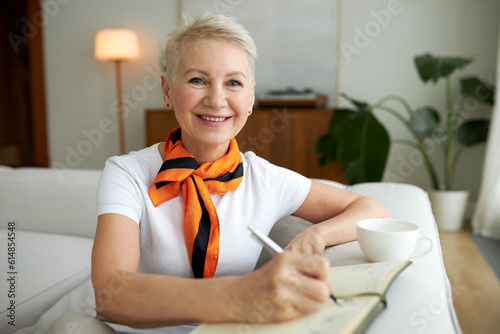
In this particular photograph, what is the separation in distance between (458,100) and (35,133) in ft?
14.1

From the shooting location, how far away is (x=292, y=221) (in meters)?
1.35

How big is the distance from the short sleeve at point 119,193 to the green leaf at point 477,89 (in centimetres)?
305

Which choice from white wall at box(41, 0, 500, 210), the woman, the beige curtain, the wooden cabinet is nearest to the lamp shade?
white wall at box(41, 0, 500, 210)

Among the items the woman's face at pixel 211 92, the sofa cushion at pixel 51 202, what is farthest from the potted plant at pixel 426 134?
the woman's face at pixel 211 92

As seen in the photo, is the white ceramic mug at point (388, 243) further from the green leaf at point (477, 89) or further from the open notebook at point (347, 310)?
the green leaf at point (477, 89)

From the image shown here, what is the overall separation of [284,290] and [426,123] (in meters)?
3.04

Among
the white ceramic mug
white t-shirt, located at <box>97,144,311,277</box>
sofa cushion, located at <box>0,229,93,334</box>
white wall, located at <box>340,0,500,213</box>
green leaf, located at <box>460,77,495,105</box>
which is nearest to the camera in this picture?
the white ceramic mug

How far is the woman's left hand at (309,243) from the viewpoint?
974 millimetres

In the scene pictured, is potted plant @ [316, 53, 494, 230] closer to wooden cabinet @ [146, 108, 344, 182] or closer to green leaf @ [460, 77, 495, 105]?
green leaf @ [460, 77, 495, 105]

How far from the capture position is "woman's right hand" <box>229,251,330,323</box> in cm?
67

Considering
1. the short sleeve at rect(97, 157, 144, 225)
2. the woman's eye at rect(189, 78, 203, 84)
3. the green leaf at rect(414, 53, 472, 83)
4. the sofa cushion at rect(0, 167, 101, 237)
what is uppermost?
the green leaf at rect(414, 53, 472, 83)

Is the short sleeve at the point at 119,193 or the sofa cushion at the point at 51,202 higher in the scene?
the short sleeve at the point at 119,193

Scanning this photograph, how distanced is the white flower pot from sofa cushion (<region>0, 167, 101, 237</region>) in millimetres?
2587

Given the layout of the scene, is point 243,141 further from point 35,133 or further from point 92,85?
point 35,133
